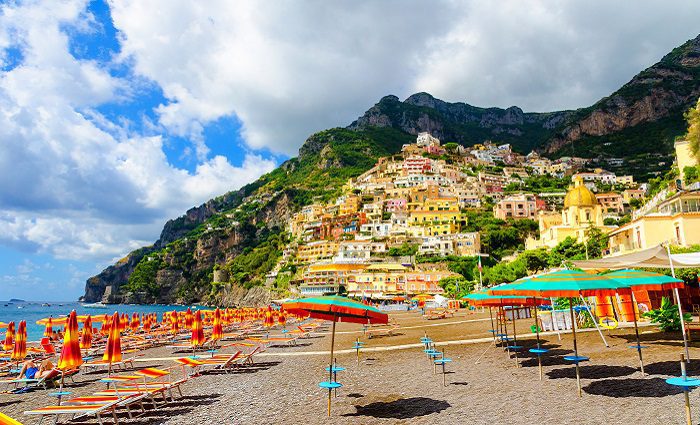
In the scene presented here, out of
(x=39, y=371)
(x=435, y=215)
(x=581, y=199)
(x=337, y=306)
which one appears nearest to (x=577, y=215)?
(x=581, y=199)

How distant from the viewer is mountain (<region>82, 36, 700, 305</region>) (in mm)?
125250

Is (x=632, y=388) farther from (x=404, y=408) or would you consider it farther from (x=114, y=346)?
(x=114, y=346)

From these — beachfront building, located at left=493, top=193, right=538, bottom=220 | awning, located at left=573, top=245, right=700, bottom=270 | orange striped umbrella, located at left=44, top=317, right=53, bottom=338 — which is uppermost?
beachfront building, located at left=493, top=193, right=538, bottom=220

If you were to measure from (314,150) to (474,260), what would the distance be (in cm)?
11780

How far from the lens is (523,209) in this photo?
304 ft

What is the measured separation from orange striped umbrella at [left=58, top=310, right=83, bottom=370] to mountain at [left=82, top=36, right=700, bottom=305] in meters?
93.6

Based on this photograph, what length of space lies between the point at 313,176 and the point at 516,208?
263ft

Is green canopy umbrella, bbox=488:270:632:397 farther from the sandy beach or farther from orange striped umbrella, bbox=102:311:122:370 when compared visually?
orange striped umbrella, bbox=102:311:122:370

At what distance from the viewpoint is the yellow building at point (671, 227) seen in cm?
2550

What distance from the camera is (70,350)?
32.3ft

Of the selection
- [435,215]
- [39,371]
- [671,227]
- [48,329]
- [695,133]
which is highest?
[435,215]

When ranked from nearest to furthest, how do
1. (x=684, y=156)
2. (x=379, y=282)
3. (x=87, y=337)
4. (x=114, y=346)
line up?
(x=114, y=346), (x=87, y=337), (x=684, y=156), (x=379, y=282)

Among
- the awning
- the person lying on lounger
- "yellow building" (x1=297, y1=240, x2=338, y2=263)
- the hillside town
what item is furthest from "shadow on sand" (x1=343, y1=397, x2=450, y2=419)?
"yellow building" (x1=297, y1=240, x2=338, y2=263)

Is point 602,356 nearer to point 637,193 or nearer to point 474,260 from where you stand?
point 474,260
